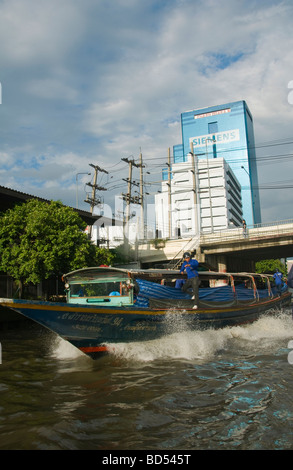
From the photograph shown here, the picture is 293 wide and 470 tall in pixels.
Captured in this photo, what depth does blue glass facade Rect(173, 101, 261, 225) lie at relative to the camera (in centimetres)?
11019

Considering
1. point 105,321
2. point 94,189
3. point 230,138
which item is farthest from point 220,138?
point 105,321

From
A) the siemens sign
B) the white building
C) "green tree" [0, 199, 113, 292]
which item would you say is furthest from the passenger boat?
the siemens sign

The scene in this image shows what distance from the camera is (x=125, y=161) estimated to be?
116 feet

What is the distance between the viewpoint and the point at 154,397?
5.64 metres

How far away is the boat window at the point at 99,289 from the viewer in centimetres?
859

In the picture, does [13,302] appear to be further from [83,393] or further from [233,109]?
[233,109]

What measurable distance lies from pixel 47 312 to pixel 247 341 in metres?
6.71

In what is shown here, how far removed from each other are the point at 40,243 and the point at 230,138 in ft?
349

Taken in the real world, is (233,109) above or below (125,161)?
above

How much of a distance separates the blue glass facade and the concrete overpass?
267ft

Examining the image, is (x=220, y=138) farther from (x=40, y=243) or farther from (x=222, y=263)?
(x=40, y=243)

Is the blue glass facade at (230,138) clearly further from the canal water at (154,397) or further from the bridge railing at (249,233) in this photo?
the canal water at (154,397)

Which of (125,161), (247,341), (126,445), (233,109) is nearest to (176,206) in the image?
(233,109)
